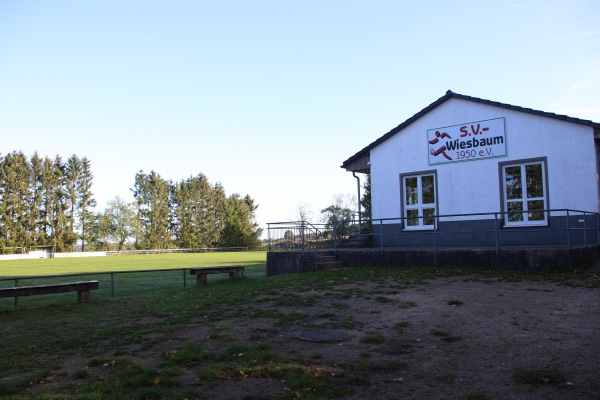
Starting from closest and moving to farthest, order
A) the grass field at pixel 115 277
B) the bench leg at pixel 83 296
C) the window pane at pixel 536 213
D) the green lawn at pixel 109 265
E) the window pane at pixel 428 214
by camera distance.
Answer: the bench leg at pixel 83 296 < the grass field at pixel 115 277 < the window pane at pixel 536 213 < the window pane at pixel 428 214 < the green lawn at pixel 109 265

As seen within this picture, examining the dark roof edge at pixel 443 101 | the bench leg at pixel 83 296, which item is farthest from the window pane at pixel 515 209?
the bench leg at pixel 83 296

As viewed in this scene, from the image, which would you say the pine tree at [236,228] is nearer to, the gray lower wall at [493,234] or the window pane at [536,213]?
the gray lower wall at [493,234]

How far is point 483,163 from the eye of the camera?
663 inches

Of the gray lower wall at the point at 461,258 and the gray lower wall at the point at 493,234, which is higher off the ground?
the gray lower wall at the point at 493,234

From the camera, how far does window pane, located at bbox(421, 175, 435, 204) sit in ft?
59.3

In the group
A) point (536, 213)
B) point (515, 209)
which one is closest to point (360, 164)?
point (515, 209)

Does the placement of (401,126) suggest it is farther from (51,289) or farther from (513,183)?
(51,289)

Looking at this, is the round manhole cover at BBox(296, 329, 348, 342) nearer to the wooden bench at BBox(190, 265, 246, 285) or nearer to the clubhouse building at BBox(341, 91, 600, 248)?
the clubhouse building at BBox(341, 91, 600, 248)

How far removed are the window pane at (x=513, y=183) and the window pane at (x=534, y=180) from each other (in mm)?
249

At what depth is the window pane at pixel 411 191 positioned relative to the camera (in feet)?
60.8

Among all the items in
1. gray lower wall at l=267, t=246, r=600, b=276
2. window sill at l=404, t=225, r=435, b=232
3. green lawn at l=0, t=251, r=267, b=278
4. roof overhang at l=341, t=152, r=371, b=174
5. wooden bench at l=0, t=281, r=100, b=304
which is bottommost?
green lawn at l=0, t=251, r=267, b=278

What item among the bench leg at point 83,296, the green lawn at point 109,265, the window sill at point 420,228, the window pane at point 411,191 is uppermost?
the window pane at point 411,191

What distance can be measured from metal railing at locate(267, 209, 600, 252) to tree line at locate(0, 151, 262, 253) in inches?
2689

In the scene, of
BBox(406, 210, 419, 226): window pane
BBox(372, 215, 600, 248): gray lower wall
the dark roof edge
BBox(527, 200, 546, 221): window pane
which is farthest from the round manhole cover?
the dark roof edge
